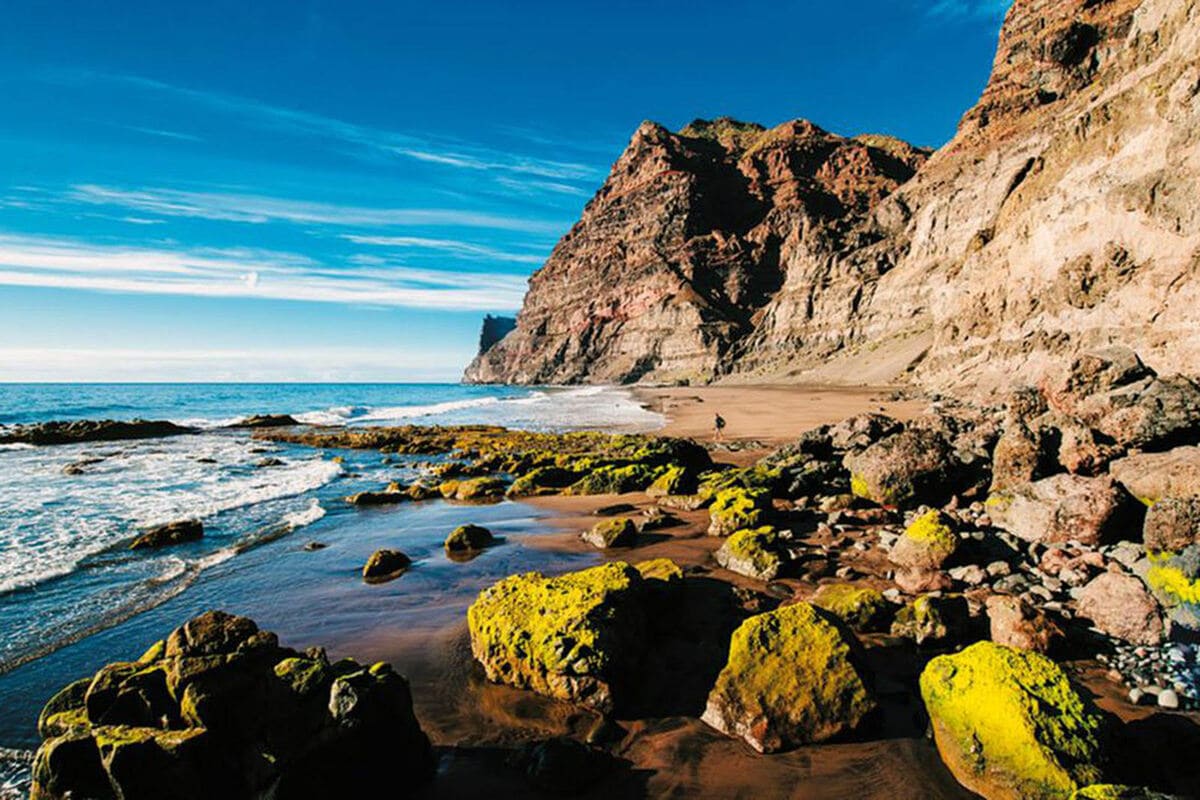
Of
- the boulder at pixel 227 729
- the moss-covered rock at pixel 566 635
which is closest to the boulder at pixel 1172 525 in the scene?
the moss-covered rock at pixel 566 635

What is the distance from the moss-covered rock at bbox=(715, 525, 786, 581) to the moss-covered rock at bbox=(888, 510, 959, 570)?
1834 mm

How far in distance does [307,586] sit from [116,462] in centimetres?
2427

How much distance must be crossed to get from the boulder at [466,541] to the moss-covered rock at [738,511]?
4823 millimetres

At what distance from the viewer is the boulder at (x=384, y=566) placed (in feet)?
32.3

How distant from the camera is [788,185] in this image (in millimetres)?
158875

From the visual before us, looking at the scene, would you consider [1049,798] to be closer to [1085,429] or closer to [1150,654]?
[1150,654]

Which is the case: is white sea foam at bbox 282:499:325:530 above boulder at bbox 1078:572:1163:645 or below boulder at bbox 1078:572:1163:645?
below

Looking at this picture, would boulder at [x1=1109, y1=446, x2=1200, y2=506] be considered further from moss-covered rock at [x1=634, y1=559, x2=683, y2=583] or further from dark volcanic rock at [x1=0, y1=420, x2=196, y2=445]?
dark volcanic rock at [x1=0, y1=420, x2=196, y2=445]

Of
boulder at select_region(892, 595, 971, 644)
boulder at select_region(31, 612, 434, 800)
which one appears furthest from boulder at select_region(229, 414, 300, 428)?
boulder at select_region(892, 595, 971, 644)

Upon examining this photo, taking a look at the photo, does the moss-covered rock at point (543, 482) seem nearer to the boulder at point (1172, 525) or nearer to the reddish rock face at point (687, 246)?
the boulder at point (1172, 525)

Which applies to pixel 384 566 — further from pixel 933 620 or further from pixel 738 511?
pixel 933 620

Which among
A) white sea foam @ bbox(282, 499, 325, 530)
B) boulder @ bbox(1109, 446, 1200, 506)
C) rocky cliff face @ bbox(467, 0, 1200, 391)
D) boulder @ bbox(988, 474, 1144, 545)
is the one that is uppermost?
rocky cliff face @ bbox(467, 0, 1200, 391)

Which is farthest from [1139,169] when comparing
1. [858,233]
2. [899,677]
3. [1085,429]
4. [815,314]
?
[858,233]

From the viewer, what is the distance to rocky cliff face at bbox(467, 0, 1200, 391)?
94.6 feet
